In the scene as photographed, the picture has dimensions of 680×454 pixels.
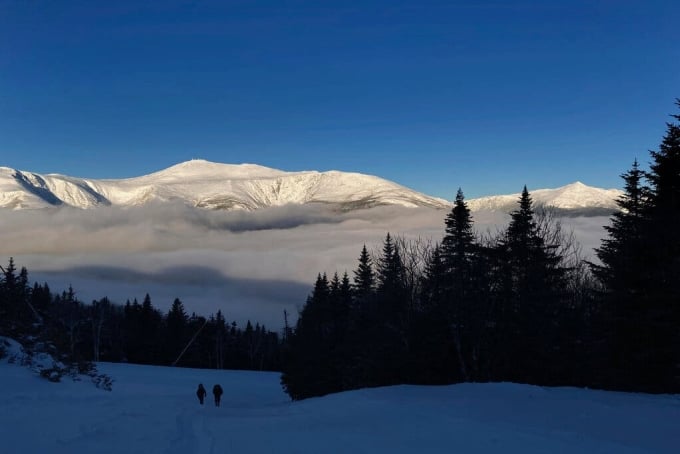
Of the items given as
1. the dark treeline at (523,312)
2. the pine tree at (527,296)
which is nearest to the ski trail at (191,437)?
the dark treeline at (523,312)

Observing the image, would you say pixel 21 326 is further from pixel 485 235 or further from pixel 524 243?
pixel 485 235

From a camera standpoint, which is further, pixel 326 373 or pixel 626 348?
pixel 326 373

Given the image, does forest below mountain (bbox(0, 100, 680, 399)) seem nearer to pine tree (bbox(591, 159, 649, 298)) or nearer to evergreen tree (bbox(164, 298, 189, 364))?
pine tree (bbox(591, 159, 649, 298))

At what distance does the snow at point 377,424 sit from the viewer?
34.9 feet

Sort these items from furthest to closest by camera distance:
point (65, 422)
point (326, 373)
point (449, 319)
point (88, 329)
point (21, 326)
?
point (88, 329) → point (326, 373) → point (449, 319) → point (21, 326) → point (65, 422)

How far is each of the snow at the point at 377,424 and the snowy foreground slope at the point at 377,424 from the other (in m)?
0.03

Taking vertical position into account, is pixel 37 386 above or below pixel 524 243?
below

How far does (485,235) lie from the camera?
135 feet

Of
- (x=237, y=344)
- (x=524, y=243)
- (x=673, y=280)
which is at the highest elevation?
(x=524, y=243)

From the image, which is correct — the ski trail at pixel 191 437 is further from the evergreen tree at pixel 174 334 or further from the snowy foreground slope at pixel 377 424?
the evergreen tree at pixel 174 334

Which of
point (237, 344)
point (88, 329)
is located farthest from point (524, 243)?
point (88, 329)

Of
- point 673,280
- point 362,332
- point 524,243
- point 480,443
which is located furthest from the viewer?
point 362,332

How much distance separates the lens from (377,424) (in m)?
13.4

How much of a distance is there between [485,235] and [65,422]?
34.1 m
